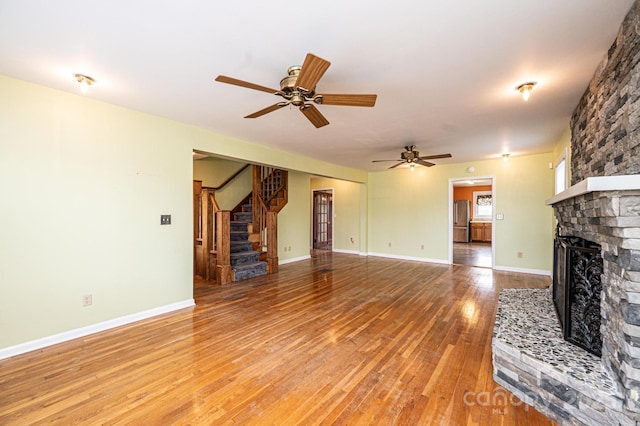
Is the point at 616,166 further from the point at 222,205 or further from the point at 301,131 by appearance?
the point at 222,205

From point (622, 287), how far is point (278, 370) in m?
2.31

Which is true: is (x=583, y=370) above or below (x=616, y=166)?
below

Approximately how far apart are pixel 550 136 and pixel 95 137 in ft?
20.7

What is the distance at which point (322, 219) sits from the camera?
999cm

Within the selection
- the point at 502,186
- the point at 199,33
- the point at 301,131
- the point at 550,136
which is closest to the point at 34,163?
the point at 199,33

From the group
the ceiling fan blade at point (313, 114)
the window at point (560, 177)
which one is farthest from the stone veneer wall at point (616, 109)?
the window at point (560, 177)

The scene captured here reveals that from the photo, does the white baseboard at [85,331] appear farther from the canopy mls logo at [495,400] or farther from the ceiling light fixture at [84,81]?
the canopy mls logo at [495,400]

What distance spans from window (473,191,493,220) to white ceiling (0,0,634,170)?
339 inches

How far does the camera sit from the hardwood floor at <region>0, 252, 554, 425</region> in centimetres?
184

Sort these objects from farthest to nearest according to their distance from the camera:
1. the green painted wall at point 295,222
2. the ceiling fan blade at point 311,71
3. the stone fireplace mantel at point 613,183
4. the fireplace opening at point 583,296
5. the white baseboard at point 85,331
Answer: the green painted wall at point 295,222
the white baseboard at point 85,331
the fireplace opening at point 583,296
the ceiling fan blade at point 311,71
the stone fireplace mantel at point 613,183

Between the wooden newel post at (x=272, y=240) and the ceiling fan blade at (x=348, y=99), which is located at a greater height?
the ceiling fan blade at (x=348, y=99)

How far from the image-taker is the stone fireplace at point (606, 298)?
148 cm

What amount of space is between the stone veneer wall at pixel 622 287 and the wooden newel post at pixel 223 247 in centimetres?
485

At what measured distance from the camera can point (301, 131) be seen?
4.16 m
